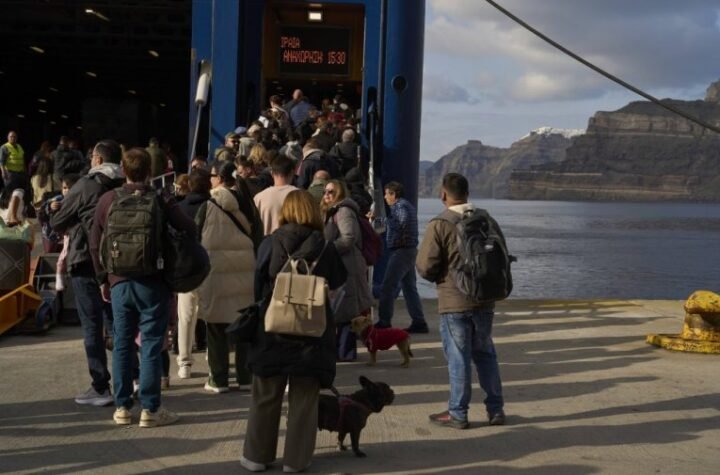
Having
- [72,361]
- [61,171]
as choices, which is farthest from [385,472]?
[61,171]

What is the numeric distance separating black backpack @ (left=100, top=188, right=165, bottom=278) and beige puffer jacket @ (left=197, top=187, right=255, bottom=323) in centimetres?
128

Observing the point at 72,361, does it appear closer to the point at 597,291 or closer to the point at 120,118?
the point at 597,291

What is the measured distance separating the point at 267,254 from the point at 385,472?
1.29 meters

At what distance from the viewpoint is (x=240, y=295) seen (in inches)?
292

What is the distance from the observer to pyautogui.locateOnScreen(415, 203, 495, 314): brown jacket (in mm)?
6445

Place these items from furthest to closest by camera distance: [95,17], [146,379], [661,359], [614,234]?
1. [614,234]
2. [95,17]
3. [661,359]
4. [146,379]

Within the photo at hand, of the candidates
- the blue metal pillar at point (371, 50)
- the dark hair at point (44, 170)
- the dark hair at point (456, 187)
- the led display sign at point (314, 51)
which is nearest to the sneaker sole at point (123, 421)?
the dark hair at point (456, 187)

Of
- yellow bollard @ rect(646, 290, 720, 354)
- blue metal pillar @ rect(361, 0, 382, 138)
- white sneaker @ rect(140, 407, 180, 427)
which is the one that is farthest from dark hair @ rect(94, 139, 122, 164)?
blue metal pillar @ rect(361, 0, 382, 138)

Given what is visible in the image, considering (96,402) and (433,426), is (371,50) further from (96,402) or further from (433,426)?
(433,426)

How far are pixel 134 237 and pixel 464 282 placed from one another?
1.92 metres

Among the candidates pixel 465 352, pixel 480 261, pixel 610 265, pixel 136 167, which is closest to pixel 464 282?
pixel 480 261

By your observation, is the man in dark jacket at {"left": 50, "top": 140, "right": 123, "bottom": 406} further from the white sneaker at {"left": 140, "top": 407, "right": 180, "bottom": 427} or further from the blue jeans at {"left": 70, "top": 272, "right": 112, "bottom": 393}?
the white sneaker at {"left": 140, "top": 407, "right": 180, "bottom": 427}

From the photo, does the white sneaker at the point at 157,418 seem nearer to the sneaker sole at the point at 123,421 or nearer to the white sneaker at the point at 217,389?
the sneaker sole at the point at 123,421

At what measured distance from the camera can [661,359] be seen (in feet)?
30.8
